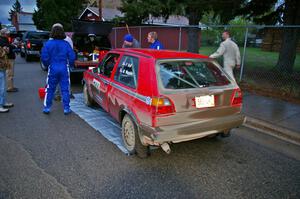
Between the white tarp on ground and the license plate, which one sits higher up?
the license plate

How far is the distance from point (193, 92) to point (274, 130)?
234 centimetres

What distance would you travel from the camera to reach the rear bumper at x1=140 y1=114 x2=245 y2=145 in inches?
132

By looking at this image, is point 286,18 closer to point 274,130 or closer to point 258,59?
point 258,59

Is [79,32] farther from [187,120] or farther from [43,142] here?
[187,120]

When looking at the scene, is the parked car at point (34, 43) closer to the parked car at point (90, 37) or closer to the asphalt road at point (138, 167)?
the parked car at point (90, 37)

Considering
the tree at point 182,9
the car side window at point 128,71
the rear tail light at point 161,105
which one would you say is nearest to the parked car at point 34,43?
the tree at point 182,9

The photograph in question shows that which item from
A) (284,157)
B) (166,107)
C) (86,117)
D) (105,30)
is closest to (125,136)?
(166,107)

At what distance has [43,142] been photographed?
4348 mm

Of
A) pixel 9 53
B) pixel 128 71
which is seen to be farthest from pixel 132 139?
pixel 9 53

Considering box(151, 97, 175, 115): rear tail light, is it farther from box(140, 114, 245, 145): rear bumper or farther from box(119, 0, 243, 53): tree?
box(119, 0, 243, 53): tree

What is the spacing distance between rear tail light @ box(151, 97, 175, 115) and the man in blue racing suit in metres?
3.06

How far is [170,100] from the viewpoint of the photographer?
3.39 m

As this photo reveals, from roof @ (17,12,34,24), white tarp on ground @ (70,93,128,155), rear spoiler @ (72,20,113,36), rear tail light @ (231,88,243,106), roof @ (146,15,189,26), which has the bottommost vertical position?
white tarp on ground @ (70,93,128,155)

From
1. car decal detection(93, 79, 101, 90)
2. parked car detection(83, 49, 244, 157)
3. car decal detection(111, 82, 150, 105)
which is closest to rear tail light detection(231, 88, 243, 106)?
parked car detection(83, 49, 244, 157)
